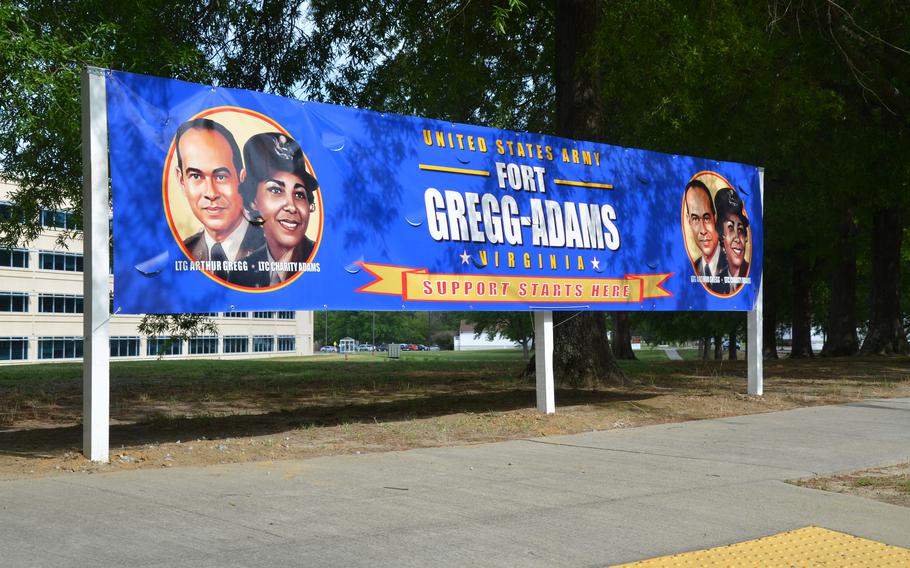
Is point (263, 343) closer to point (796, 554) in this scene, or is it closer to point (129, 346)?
point (129, 346)

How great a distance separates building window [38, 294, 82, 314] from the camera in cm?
7194

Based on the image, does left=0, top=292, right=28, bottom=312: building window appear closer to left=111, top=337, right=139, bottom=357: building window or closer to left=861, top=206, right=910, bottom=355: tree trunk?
left=111, top=337, right=139, bottom=357: building window

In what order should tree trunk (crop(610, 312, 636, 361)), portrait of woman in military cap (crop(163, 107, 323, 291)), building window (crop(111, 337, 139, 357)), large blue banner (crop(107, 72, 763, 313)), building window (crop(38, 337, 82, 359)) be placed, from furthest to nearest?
building window (crop(111, 337, 139, 357)) → building window (crop(38, 337, 82, 359)) → tree trunk (crop(610, 312, 636, 361)) → portrait of woman in military cap (crop(163, 107, 323, 291)) → large blue banner (crop(107, 72, 763, 313))

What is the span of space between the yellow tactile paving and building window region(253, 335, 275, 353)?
9227 centimetres

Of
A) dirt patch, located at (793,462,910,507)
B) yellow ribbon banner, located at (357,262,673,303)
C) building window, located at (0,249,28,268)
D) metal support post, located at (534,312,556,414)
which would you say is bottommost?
dirt patch, located at (793,462,910,507)

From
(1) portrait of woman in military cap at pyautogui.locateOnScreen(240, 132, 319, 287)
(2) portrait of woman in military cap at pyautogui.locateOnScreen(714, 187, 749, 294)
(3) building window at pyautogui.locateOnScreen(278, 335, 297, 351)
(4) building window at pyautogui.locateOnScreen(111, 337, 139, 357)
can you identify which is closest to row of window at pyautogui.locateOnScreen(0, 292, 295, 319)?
(4) building window at pyautogui.locateOnScreen(111, 337, 139, 357)

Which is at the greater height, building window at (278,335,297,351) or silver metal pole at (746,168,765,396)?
silver metal pole at (746,168,765,396)

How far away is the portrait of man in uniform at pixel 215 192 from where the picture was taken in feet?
32.2

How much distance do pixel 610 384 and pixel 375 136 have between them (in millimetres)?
7357

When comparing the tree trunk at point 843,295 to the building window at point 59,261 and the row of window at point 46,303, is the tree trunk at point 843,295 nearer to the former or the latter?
the row of window at point 46,303

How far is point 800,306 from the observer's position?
3803 centimetres

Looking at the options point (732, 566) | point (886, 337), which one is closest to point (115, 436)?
point (732, 566)

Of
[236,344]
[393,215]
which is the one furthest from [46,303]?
[393,215]

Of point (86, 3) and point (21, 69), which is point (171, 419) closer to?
point (21, 69)
